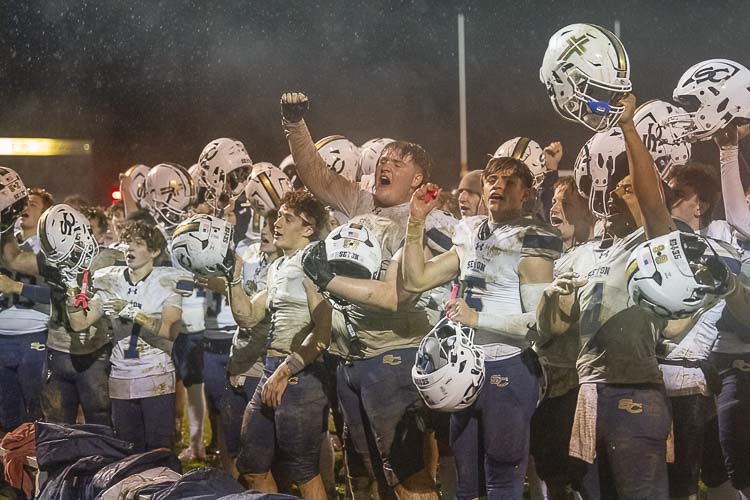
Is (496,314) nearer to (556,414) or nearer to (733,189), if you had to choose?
(556,414)

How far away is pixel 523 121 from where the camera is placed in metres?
4.67

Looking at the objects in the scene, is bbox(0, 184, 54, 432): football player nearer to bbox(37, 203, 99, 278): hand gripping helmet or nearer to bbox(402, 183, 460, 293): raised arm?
bbox(37, 203, 99, 278): hand gripping helmet

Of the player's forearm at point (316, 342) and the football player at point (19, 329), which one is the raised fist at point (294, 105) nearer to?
the player's forearm at point (316, 342)

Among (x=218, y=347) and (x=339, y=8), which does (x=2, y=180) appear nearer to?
(x=218, y=347)

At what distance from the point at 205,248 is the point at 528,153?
5.31ft

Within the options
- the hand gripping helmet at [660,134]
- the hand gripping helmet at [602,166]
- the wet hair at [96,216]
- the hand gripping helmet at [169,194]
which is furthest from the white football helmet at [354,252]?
the wet hair at [96,216]

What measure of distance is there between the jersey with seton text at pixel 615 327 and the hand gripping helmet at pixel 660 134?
44cm

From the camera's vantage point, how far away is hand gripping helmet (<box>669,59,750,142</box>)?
3387 mm

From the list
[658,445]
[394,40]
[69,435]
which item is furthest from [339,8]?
[658,445]

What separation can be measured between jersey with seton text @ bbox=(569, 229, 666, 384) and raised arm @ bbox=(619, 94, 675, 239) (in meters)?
0.12

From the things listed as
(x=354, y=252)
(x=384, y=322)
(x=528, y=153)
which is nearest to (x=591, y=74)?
(x=354, y=252)

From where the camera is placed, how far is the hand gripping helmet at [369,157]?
5.18 m

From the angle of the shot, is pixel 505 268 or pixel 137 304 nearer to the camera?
pixel 505 268

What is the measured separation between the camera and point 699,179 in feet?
11.8
